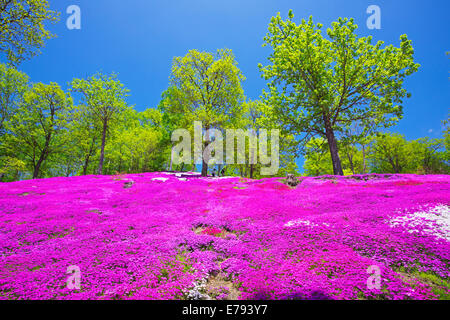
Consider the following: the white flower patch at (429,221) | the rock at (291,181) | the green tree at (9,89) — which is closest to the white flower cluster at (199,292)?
the white flower patch at (429,221)

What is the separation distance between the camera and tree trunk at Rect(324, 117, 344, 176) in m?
22.0

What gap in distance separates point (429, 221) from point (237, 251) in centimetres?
639

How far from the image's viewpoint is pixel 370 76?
21422 millimetres

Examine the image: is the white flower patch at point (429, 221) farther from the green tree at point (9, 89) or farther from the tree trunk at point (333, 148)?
the green tree at point (9, 89)

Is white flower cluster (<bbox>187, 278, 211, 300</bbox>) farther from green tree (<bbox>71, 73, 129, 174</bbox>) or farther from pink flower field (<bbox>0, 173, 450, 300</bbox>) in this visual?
green tree (<bbox>71, 73, 129, 174</bbox>)

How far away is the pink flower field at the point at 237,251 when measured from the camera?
13.7 ft

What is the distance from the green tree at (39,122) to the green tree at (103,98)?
6.55 m

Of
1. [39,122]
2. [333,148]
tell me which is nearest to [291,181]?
[333,148]

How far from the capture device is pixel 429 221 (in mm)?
6023

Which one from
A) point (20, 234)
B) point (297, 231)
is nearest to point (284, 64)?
point (297, 231)

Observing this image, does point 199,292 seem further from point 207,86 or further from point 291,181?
point 207,86

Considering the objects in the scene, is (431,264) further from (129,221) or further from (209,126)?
(209,126)

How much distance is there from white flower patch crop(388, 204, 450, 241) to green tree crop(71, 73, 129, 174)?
3550 cm

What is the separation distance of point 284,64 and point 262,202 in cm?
1947
